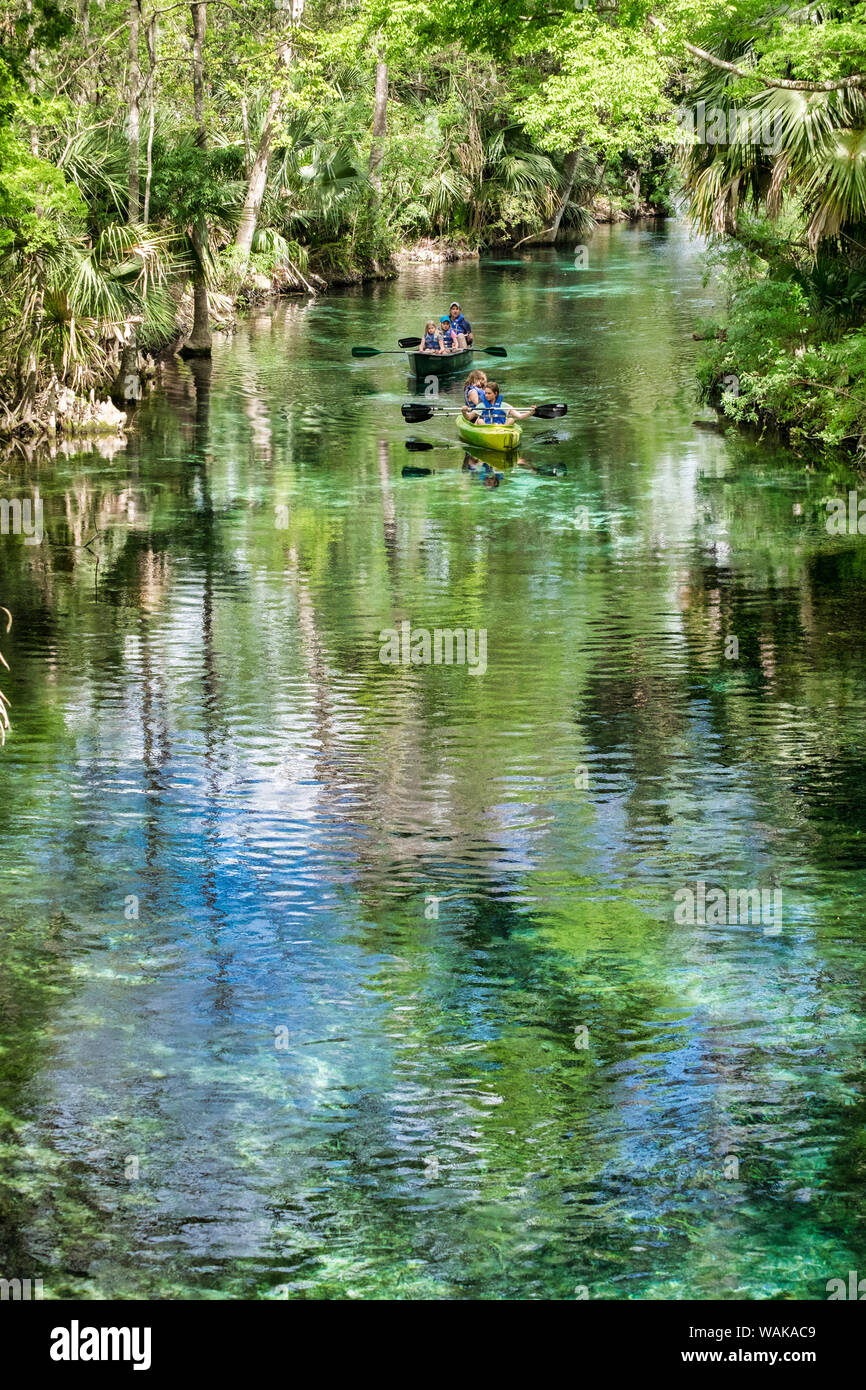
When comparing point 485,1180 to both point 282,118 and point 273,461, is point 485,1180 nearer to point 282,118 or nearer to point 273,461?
point 273,461

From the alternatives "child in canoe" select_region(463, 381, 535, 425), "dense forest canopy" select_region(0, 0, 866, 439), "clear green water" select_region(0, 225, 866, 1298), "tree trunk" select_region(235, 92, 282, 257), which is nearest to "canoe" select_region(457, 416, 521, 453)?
"child in canoe" select_region(463, 381, 535, 425)

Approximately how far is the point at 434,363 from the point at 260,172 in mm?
11459

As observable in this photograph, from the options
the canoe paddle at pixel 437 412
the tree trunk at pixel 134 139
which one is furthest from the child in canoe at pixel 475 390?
the tree trunk at pixel 134 139

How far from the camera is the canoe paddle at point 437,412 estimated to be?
88.6ft

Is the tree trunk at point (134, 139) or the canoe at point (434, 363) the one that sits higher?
the tree trunk at point (134, 139)

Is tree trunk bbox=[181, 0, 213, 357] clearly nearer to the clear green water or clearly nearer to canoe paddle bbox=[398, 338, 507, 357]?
canoe paddle bbox=[398, 338, 507, 357]

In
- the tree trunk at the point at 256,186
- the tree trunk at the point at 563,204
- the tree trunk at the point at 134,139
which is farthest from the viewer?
the tree trunk at the point at 563,204

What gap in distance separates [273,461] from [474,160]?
33.2 m

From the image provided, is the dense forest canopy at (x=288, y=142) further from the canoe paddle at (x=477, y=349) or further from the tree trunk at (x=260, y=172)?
the canoe paddle at (x=477, y=349)

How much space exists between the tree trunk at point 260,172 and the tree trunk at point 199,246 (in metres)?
4.07

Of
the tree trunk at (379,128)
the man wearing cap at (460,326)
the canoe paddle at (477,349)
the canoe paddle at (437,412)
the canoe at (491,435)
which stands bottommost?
the canoe at (491,435)

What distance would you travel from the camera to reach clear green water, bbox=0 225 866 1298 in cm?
757

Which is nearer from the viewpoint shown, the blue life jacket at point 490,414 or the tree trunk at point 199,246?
the blue life jacket at point 490,414
